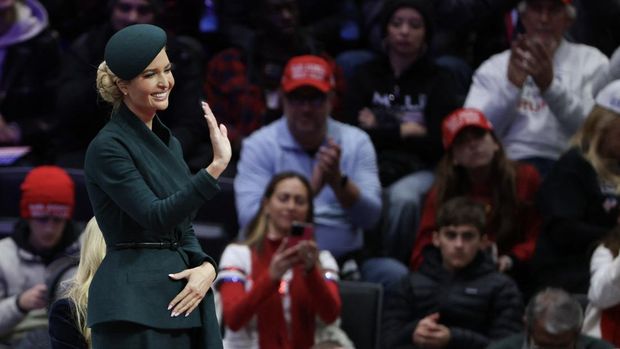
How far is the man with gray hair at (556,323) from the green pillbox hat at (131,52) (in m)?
2.52

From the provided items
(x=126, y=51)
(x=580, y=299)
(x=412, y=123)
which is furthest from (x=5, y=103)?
(x=126, y=51)

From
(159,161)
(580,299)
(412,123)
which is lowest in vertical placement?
(580,299)

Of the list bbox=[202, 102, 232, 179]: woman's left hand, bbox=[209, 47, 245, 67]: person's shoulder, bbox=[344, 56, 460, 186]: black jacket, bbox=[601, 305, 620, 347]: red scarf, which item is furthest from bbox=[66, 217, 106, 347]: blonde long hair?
A: bbox=[209, 47, 245, 67]: person's shoulder

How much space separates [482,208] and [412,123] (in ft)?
3.61

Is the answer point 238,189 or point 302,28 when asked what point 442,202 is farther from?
point 302,28

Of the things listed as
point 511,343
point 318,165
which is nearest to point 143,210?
point 511,343

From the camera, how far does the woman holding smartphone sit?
19.0 feet

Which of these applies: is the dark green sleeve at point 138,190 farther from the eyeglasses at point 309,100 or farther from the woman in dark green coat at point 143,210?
the eyeglasses at point 309,100

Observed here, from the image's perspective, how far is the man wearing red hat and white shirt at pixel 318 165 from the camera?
21.6 ft

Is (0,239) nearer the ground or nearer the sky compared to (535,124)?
nearer the ground

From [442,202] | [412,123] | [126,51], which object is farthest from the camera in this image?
[412,123]

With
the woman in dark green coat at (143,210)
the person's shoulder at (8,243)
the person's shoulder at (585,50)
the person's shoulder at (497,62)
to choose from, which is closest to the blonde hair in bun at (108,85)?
the woman in dark green coat at (143,210)

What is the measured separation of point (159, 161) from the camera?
334 cm

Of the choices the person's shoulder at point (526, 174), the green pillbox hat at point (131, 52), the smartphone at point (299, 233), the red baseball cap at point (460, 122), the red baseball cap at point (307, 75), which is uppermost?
the green pillbox hat at point (131, 52)
